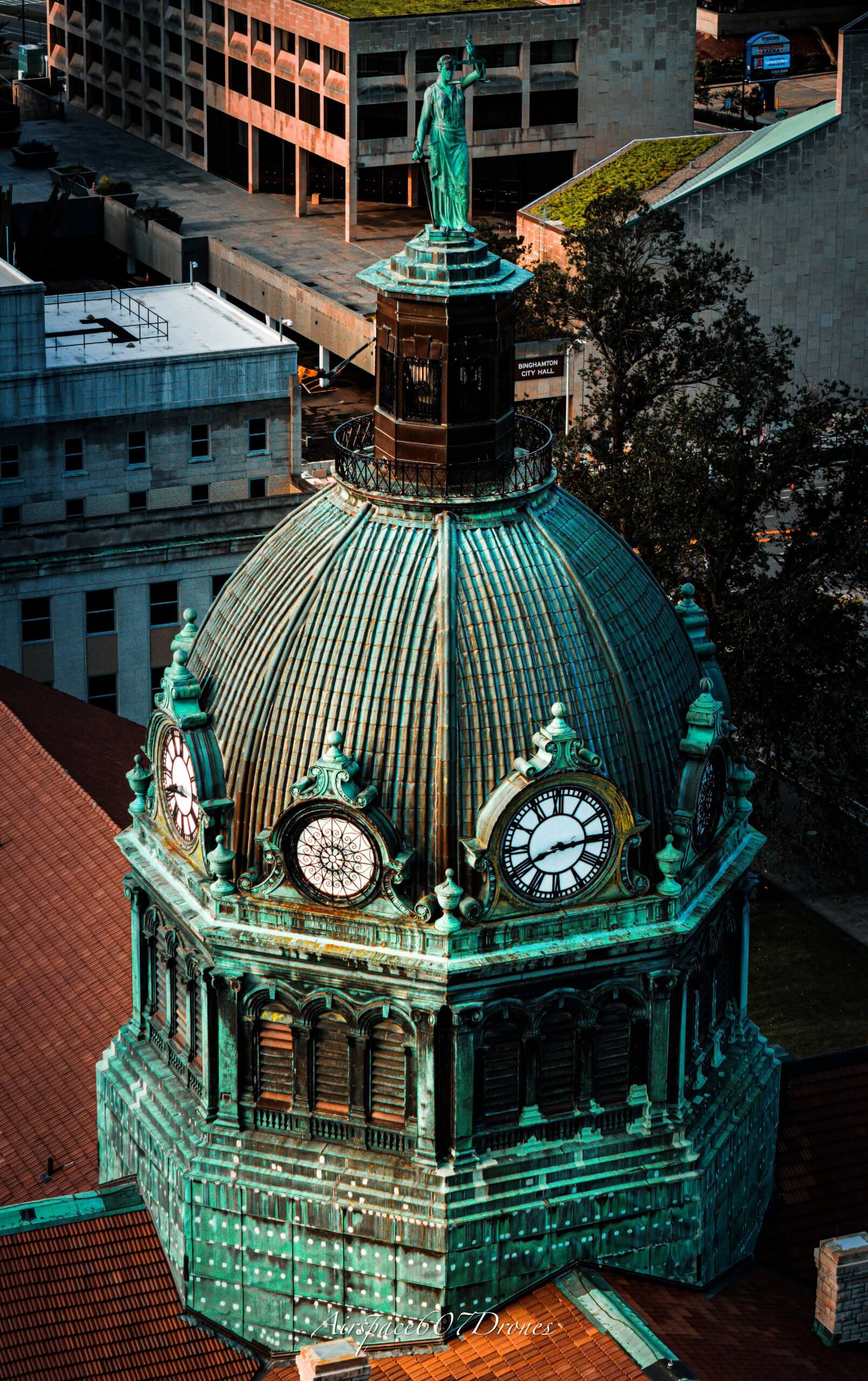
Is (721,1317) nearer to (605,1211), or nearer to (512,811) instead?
(605,1211)

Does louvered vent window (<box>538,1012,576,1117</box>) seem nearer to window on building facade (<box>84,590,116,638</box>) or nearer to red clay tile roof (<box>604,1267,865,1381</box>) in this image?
red clay tile roof (<box>604,1267,865,1381</box>)

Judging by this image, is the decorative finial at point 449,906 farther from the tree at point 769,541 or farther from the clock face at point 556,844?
the tree at point 769,541

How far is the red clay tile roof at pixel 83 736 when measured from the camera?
85.6 m

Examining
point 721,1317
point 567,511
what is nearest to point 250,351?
point 567,511

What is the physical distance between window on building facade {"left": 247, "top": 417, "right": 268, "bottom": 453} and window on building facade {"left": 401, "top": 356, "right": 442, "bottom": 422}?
→ 6441 centimetres

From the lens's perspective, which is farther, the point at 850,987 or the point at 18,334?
the point at 18,334

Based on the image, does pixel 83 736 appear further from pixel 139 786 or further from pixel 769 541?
pixel 769 541

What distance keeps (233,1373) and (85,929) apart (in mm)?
19434

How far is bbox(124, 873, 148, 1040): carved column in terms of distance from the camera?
6525 centimetres

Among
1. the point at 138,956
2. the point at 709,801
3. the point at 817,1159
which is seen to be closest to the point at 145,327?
the point at 138,956

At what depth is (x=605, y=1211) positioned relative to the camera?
61844 mm

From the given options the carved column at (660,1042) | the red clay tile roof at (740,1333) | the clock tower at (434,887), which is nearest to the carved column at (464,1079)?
the clock tower at (434,887)

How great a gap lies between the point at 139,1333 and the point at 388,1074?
955cm

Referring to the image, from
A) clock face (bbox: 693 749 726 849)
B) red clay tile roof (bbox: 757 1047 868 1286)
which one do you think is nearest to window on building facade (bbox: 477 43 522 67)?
red clay tile roof (bbox: 757 1047 868 1286)
